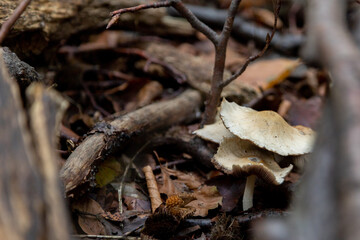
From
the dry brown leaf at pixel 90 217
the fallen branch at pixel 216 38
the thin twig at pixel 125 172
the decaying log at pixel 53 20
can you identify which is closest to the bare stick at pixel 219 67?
the fallen branch at pixel 216 38

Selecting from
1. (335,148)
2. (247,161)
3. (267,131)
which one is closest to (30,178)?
(335,148)

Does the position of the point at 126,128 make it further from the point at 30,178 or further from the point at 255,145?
the point at 30,178

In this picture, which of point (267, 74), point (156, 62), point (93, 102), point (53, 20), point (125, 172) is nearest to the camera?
point (125, 172)

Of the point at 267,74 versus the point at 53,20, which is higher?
the point at 53,20

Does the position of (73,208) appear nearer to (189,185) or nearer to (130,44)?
(189,185)

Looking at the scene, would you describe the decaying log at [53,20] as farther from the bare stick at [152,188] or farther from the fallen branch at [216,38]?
the bare stick at [152,188]

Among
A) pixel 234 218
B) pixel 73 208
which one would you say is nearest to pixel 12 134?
pixel 73 208
